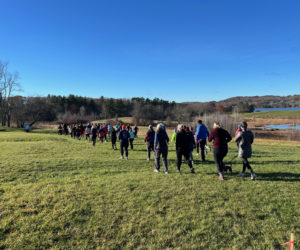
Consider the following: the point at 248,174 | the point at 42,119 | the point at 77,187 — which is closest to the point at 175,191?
the point at 77,187

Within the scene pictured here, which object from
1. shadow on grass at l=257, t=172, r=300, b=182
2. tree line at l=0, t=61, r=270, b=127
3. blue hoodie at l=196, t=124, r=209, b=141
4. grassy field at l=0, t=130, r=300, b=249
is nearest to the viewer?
grassy field at l=0, t=130, r=300, b=249

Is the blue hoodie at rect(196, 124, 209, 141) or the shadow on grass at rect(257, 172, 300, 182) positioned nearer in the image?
the shadow on grass at rect(257, 172, 300, 182)

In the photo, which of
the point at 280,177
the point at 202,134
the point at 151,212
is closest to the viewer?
the point at 151,212

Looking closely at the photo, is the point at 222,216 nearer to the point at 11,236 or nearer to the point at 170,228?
the point at 170,228

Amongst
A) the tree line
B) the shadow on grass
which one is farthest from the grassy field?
the tree line

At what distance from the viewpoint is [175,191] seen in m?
5.44

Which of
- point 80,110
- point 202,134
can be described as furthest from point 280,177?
point 80,110

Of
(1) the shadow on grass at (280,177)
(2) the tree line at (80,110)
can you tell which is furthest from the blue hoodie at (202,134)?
(2) the tree line at (80,110)

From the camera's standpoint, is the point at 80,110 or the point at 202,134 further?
the point at 80,110

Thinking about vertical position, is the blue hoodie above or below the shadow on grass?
above

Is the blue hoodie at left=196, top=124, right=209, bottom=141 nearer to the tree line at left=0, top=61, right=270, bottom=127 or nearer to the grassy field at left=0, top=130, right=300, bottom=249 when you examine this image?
the grassy field at left=0, top=130, right=300, bottom=249

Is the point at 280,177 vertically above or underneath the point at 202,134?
underneath

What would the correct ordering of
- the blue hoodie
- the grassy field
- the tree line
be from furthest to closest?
the tree line, the blue hoodie, the grassy field

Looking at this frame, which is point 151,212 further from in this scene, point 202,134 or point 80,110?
point 80,110
